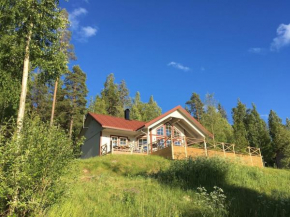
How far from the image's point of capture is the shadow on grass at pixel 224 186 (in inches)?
245

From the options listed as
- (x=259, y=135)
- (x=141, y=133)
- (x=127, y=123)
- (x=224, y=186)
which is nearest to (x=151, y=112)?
(x=259, y=135)

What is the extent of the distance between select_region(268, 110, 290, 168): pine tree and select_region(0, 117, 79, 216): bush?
1294 inches

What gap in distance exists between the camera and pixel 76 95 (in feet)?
120

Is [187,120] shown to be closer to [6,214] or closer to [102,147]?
[102,147]

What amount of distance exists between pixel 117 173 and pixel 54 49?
26.6ft

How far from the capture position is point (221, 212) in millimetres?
5984

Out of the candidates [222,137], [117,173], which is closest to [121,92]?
[222,137]

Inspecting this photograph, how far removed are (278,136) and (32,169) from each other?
3880 cm

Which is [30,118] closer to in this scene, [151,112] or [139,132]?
[139,132]

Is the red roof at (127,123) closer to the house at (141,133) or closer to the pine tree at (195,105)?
the house at (141,133)

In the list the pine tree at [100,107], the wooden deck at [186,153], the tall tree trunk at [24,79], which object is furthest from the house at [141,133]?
the pine tree at [100,107]

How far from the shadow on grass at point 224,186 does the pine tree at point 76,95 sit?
26239 millimetres

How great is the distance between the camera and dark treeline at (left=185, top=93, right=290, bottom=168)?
33375 millimetres

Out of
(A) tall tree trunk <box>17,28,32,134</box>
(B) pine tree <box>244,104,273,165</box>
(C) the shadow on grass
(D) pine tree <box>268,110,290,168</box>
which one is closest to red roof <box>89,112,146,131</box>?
(C) the shadow on grass
